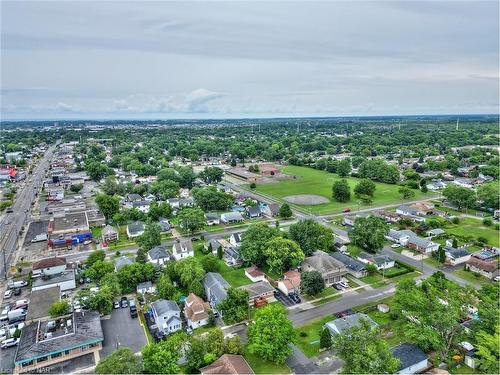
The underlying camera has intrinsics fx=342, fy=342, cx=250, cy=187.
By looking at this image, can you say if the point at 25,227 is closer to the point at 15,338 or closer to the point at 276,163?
the point at 15,338

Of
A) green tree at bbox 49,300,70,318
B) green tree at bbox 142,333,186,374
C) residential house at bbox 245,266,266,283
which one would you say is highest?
green tree at bbox 142,333,186,374

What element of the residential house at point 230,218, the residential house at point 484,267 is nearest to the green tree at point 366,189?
the residential house at point 230,218

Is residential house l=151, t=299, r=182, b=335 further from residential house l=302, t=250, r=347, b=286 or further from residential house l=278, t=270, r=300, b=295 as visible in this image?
residential house l=302, t=250, r=347, b=286

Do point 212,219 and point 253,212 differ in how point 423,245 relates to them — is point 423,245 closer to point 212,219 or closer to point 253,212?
point 253,212

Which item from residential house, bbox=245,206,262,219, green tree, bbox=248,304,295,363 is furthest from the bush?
green tree, bbox=248,304,295,363

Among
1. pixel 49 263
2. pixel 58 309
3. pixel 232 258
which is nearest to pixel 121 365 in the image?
pixel 58 309

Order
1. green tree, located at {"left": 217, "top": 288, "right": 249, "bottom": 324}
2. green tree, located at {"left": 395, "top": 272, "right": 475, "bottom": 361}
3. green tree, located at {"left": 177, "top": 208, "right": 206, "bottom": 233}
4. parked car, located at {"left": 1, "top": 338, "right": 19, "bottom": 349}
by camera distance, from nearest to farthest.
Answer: green tree, located at {"left": 395, "top": 272, "right": 475, "bottom": 361}, parked car, located at {"left": 1, "top": 338, "right": 19, "bottom": 349}, green tree, located at {"left": 217, "top": 288, "right": 249, "bottom": 324}, green tree, located at {"left": 177, "top": 208, "right": 206, "bottom": 233}
